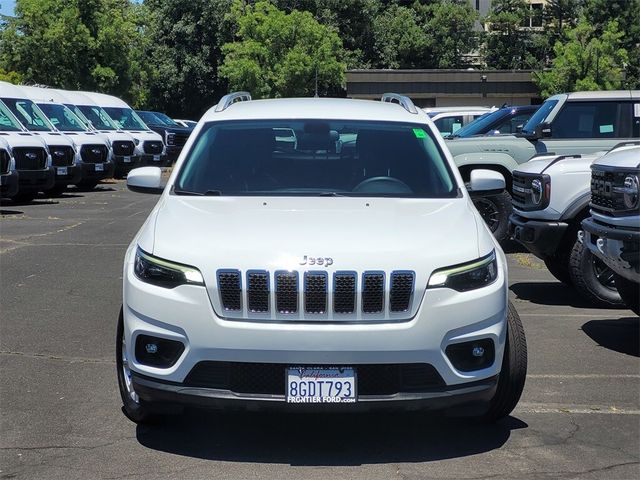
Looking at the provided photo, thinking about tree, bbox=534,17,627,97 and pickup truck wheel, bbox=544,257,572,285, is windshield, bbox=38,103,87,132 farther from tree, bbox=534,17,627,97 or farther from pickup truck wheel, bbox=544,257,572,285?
tree, bbox=534,17,627,97

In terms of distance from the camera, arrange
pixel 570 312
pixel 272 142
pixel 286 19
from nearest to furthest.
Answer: pixel 272 142, pixel 570 312, pixel 286 19

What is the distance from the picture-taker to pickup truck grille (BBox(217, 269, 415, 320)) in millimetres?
4867

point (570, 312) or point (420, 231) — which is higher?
point (420, 231)

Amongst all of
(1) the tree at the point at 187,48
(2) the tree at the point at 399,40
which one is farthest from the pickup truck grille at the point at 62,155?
(2) the tree at the point at 399,40

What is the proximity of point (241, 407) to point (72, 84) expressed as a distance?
38.2m

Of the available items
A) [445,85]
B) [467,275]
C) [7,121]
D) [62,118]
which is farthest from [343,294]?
[445,85]

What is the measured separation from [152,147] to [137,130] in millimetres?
986

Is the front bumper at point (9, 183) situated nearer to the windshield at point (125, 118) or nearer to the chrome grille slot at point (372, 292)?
the windshield at point (125, 118)

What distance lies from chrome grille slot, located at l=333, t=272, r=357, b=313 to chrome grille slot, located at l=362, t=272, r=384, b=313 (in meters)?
0.05

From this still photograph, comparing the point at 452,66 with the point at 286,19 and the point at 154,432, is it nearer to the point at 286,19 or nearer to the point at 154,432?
the point at 286,19

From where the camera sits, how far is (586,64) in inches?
2024

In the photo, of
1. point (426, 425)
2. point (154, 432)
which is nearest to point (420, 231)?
point (426, 425)

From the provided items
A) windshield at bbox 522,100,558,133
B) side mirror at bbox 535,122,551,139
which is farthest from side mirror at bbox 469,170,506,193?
windshield at bbox 522,100,558,133

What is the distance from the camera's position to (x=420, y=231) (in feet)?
17.3
